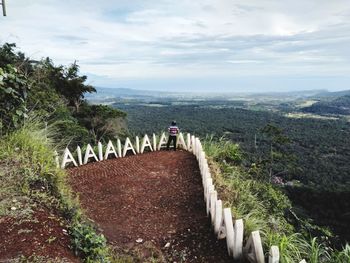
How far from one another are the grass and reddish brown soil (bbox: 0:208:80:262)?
8.20 ft

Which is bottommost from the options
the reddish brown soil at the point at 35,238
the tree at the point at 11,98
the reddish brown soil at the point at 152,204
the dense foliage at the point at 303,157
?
the dense foliage at the point at 303,157

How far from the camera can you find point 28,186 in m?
5.42

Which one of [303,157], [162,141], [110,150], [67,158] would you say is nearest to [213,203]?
[67,158]

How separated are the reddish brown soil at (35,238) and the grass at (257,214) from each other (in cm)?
250

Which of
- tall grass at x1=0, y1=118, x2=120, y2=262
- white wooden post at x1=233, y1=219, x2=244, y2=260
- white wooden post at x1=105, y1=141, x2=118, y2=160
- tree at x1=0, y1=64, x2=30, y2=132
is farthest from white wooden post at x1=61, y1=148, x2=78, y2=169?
white wooden post at x1=233, y1=219, x2=244, y2=260

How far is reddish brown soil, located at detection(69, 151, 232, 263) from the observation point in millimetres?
5711

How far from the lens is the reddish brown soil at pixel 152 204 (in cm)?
571

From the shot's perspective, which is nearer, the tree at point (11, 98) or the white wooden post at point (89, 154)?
the tree at point (11, 98)

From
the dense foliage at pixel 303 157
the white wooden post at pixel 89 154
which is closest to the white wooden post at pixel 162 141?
the dense foliage at pixel 303 157

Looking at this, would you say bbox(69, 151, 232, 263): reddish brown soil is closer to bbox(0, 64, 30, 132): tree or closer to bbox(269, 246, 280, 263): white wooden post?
bbox(269, 246, 280, 263): white wooden post

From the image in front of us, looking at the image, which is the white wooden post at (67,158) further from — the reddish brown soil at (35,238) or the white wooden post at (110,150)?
the reddish brown soil at (35,238)

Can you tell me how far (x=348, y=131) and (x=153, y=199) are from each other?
117272 mm

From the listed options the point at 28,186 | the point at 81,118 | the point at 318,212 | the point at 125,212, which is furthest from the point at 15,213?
the point at 318,212

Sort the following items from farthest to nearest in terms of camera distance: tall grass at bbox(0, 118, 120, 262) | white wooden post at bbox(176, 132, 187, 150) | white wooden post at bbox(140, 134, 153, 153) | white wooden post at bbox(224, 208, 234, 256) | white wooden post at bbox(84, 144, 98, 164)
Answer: white wooden post at bbox(176, 132, 187, 150), white wooden post at bbox(140, 134, 153, 153), white wooden post at bbox(84, 144, 98, 164), white wooden post at bbox(224, 208, 234, 256), tall grass at bbox(0, 118, 120, 262)
